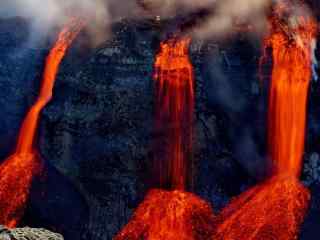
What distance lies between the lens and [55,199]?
47.2 ft

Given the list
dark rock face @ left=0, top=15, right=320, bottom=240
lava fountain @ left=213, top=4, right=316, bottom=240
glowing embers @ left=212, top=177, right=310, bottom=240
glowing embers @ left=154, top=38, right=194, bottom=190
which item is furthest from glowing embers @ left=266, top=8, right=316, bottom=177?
glowing embers @ left=154, top=38, right=194, bottom=190

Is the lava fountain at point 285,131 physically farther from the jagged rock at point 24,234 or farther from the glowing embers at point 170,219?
the jagged rock at point 24,234

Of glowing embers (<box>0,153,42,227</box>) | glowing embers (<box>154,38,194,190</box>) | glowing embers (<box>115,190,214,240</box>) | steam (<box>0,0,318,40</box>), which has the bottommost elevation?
glowing embers (<box>115,190,214,240</box>)

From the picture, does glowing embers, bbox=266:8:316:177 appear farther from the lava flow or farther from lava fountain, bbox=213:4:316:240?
the lava flow

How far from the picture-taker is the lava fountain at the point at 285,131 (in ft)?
43.7

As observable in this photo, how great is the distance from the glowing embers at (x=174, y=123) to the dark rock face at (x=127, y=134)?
0.26 metres

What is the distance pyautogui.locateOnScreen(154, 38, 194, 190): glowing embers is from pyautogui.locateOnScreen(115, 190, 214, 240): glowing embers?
17.5 inches

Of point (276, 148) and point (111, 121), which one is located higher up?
point (111, 121)

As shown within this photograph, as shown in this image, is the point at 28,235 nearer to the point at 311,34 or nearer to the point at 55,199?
the point at 55,199

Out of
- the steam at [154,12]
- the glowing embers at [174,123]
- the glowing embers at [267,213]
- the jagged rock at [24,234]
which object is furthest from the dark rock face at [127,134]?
the jagged rock at [24,234]

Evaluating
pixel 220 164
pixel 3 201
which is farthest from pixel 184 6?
pixel 3 201

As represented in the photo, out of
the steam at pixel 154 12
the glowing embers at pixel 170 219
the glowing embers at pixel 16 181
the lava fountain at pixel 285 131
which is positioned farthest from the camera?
the steam at pixel 154 12

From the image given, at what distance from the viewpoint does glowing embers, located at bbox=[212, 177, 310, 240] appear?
12.9 m

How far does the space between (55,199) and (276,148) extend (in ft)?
24.0
